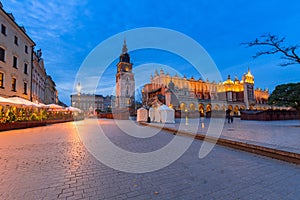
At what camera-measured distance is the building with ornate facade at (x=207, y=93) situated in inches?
1959

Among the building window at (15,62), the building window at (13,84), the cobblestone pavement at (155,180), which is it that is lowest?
the cobblestone pavement at (155,180)

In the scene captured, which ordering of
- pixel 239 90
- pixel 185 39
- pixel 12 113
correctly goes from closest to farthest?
pixel 12 113, pixel 185 39, pixel 239 90

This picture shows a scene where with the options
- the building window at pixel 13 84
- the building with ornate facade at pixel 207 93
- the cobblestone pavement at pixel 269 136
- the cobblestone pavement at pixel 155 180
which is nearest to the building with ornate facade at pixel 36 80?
the building window at pixel 13 84

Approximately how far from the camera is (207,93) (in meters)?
66.9

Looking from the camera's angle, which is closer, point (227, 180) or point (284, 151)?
point (227, 180)

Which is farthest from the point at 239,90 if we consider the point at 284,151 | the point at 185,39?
the point at 284,151

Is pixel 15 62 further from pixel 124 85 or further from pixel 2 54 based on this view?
pixel 124 85

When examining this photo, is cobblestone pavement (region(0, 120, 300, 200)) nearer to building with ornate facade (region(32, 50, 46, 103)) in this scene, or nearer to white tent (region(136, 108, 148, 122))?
white tent (region(136, 108, 148, 122))

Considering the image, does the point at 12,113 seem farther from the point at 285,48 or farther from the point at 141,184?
the point at 285,48

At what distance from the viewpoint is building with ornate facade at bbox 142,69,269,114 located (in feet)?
163

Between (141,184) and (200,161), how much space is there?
91.9 inches

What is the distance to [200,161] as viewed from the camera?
4.79 m

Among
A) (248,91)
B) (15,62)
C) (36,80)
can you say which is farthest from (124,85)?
(248,91)

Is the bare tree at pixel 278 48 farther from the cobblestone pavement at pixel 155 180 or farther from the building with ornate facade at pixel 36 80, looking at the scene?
the building with ornate facade at pixel 36 80
